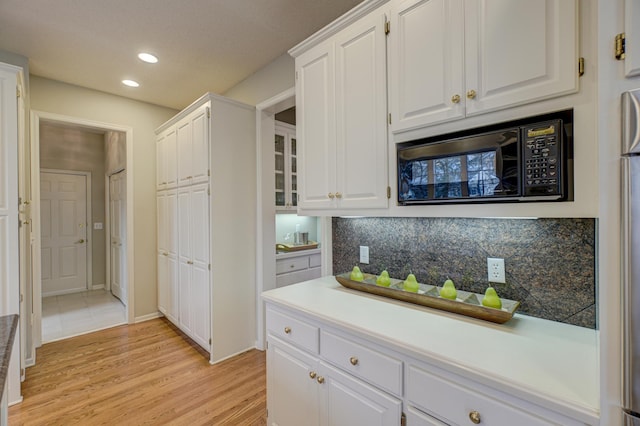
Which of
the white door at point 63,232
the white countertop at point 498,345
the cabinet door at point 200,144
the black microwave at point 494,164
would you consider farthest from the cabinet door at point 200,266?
the white door at point 63,232

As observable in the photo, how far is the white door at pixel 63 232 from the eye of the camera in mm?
4805

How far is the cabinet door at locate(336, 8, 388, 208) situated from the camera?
1.50m

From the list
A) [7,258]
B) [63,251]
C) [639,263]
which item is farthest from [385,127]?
[63,251]

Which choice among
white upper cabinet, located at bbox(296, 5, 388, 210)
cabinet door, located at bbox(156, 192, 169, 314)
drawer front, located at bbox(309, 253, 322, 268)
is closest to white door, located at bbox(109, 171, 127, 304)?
cabinet door, located at bbox(156, 192, 169, 314)

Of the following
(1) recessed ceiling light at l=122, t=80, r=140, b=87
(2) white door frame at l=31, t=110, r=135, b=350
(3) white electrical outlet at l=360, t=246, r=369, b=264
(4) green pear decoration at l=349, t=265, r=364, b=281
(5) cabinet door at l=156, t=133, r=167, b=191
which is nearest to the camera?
(4) green pear decoration at l=349, t=265, r=364, b=281

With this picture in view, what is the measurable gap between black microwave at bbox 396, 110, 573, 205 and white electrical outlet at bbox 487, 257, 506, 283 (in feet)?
1.32

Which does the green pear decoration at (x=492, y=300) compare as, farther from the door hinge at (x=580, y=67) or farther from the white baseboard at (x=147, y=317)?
the white baseboard at (x=147, y=317)

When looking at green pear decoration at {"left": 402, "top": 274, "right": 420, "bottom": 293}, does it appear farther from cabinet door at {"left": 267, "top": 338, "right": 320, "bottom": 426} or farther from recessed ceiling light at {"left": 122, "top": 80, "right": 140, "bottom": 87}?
recessed ceiling light at {"left": 122, "top": 80, "right": 140, "bottom": 87}

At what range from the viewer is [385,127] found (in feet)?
4.87

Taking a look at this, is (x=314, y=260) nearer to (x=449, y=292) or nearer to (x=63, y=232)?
(x=449, y=292)

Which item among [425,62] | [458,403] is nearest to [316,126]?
[425,62]

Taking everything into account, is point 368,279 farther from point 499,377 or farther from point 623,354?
point 623,354

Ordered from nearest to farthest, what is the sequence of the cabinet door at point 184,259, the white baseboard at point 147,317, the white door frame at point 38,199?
the white door frame at point 38,199
the cabinet door at point 184,259
the white baseboard at point 147,317

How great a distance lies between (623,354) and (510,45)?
1.05 metres
